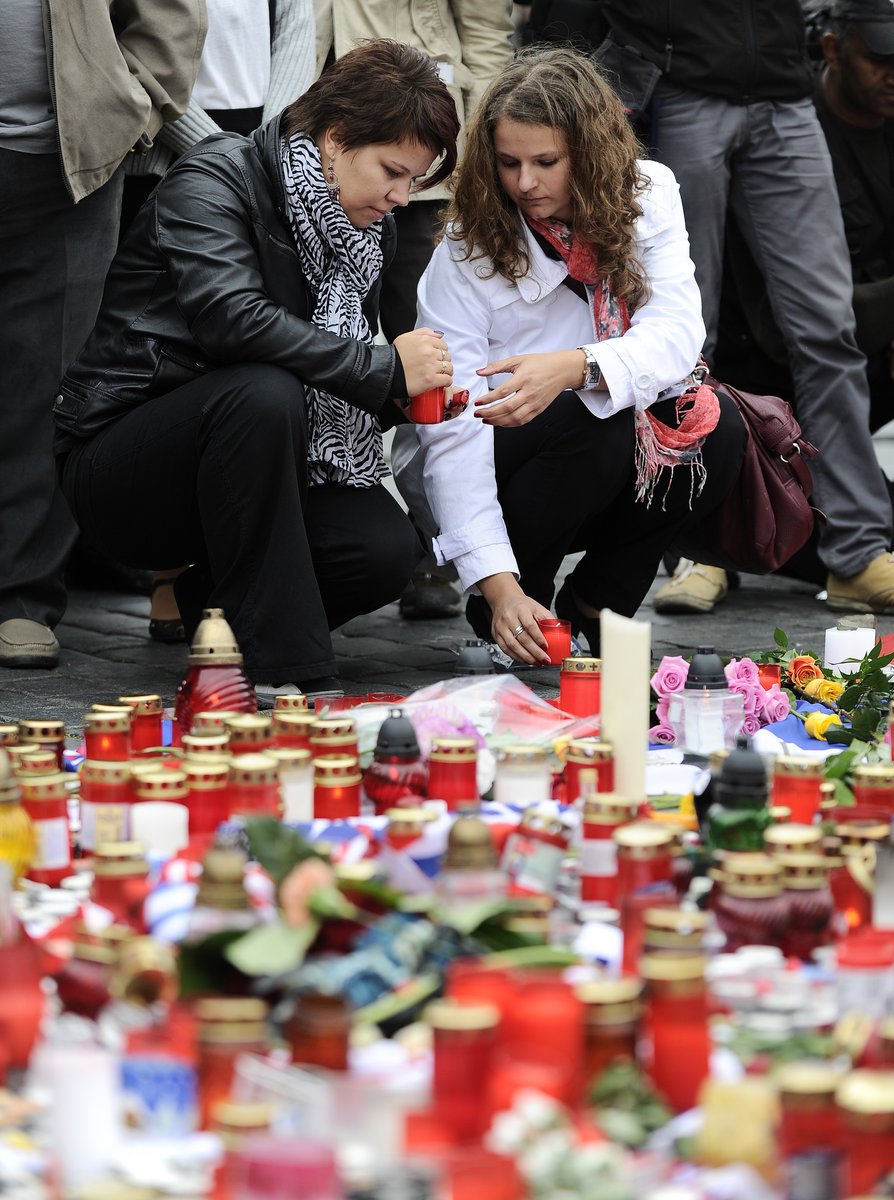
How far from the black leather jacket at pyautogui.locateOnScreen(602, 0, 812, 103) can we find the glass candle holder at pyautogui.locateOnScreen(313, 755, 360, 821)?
2.69 meters

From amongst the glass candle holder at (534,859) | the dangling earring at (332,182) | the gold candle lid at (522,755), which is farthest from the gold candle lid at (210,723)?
the dangling earring at (332,182)

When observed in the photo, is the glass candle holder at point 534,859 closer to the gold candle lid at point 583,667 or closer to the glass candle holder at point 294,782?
the glass candle holder at point 294,782

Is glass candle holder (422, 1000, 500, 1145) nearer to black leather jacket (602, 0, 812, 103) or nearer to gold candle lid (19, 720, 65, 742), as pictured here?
gold candle lid (19, 720, 65, 742)

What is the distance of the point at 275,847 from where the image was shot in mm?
1638

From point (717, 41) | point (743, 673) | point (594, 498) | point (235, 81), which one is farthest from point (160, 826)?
point (717, 41)

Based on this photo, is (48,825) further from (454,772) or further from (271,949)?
(271,949)

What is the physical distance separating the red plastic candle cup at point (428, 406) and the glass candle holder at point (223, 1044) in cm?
198

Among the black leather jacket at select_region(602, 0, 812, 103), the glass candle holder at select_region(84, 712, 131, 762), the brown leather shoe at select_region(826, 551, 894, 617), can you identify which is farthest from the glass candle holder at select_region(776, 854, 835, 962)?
the black leather jacket at select_region(602, 0, 812, 103)

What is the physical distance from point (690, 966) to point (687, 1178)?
0.20 metres

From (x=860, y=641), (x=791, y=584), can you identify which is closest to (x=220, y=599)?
(x=860, y=641)

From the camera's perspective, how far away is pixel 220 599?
3.16 metres

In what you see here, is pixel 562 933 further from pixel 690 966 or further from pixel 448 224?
pixel 448 224

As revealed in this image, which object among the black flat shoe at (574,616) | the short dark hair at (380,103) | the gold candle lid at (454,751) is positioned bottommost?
the black flat shoe at (574,616)

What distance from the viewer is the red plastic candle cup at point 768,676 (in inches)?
115
